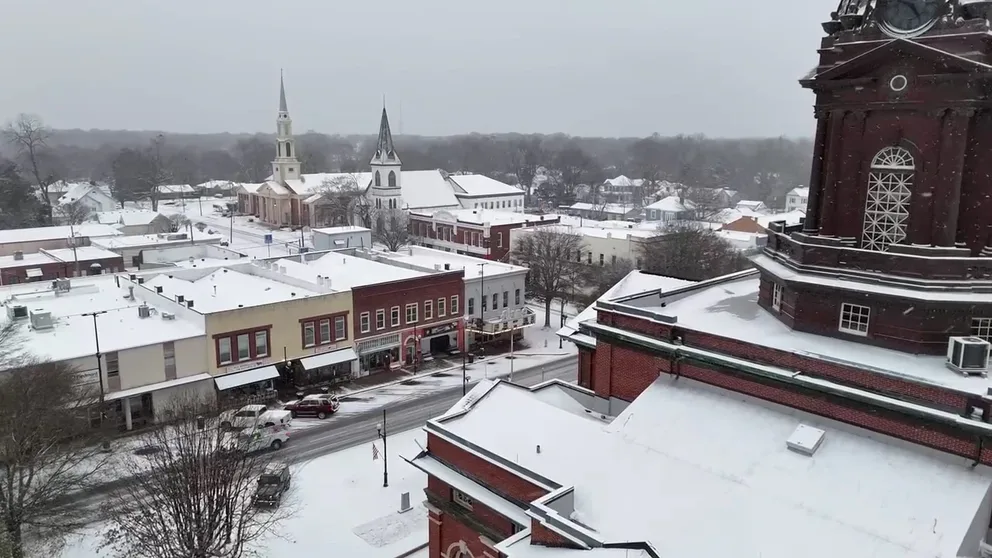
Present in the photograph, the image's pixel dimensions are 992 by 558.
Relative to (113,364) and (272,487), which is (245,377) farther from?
(272,487)

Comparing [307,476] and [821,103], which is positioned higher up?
[821,103]

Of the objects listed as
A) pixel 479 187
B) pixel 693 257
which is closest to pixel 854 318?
pixel 693 257

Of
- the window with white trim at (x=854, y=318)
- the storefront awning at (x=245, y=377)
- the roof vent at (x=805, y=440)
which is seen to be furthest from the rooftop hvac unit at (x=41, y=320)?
the window with white trim at (x=854, y=318)

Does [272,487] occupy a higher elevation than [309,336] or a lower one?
lower

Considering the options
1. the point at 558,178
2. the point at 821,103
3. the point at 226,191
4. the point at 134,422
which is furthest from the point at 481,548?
the point at 226,191

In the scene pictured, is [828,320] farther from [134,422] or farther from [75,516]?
[134,422]

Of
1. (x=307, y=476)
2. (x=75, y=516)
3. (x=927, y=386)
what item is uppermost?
(x=927, y=386)

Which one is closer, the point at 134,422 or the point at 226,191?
the point at 134,422

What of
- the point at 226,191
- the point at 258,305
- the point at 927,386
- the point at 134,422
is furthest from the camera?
the point at 226,191
